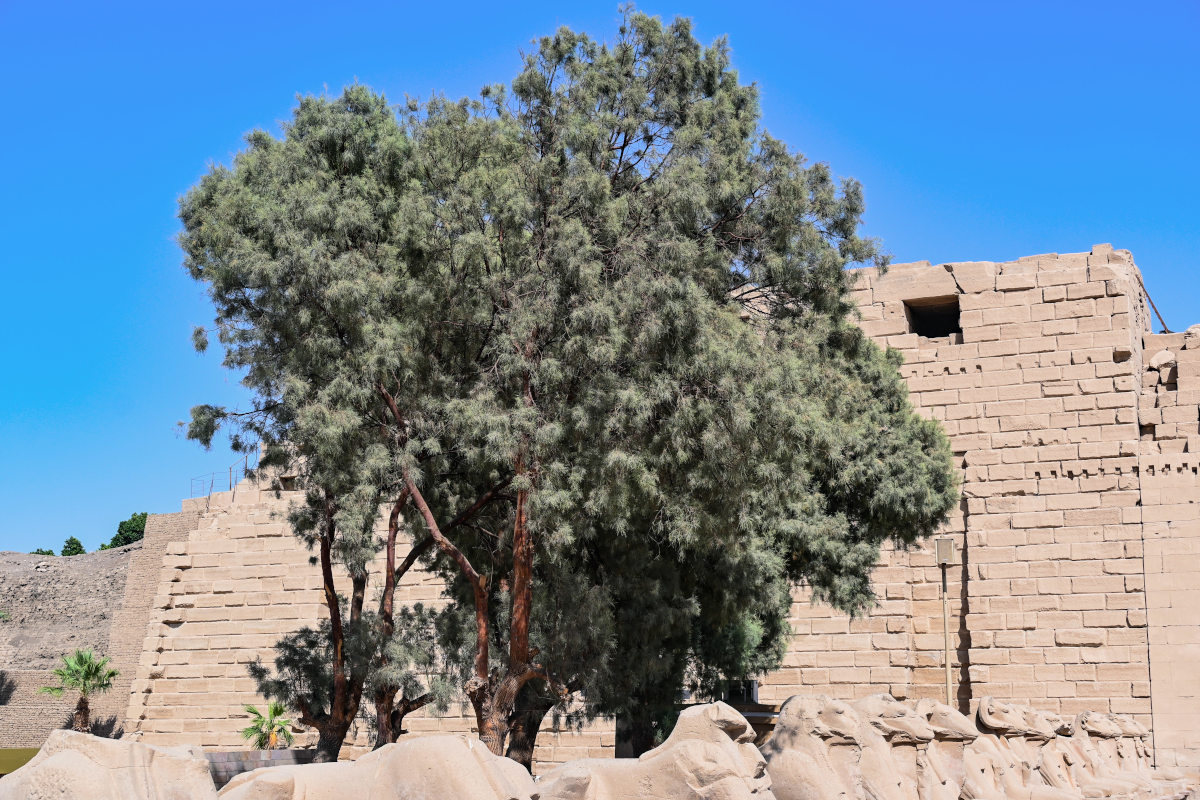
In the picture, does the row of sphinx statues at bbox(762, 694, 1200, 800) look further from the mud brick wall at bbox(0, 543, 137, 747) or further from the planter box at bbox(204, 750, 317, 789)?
the mud brick wall at bbox(0, 543, 137, 747)

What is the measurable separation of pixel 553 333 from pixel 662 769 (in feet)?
22.1

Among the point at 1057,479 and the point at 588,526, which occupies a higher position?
the point at 1057,479

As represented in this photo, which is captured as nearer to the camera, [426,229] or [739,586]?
[426,229]

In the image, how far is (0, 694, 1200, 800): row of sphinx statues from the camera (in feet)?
15.8

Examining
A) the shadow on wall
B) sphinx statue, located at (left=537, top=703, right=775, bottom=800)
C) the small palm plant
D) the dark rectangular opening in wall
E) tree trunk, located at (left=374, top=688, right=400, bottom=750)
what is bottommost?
the shadow on wall

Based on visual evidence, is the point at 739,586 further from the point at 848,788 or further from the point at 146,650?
the point at 146,650

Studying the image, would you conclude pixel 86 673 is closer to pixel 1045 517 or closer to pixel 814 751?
pixel 1045 517

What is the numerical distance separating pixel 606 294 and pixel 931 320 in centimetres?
1277

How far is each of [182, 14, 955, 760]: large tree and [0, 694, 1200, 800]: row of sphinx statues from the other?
3517 millimetres

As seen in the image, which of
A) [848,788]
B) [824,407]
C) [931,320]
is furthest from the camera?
[931,320]

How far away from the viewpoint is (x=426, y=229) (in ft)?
40.9

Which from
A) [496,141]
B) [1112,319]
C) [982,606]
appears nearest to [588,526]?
[496,141]

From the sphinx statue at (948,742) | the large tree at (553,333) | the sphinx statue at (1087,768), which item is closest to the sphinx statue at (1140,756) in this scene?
the sphinx statue at (1087,768)

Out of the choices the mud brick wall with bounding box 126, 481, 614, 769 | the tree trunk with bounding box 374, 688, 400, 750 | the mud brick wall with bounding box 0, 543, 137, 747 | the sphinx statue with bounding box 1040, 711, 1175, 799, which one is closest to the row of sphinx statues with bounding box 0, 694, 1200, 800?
the sphinx statue with bounding box 1040, 711, 1175, 799
